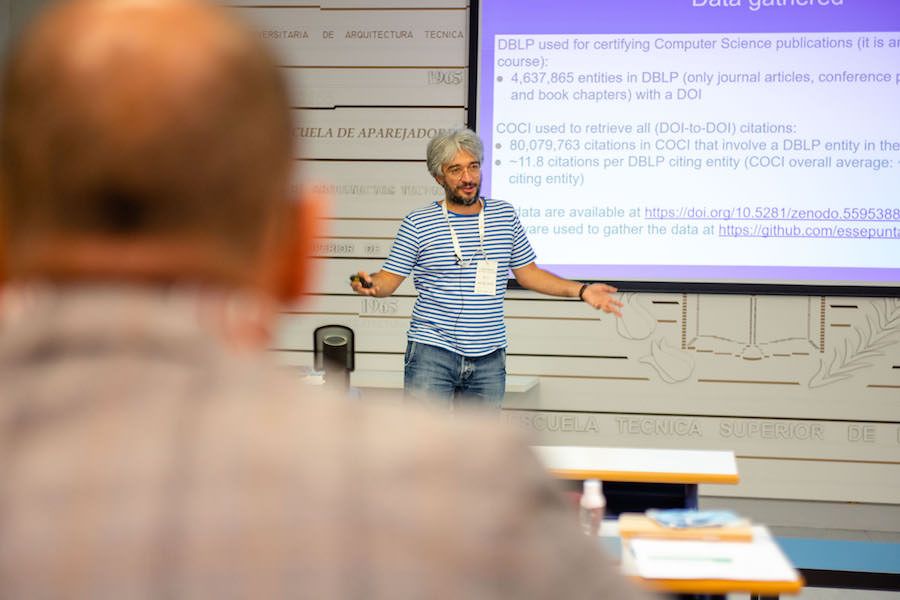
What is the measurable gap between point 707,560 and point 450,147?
2216 mm

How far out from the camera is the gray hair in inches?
161

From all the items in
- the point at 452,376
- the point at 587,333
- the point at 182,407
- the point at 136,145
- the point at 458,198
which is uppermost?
the point at 458,198

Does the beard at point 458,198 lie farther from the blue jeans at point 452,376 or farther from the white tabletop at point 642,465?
the white tabletop at point 642,465

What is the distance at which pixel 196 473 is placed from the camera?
0.51m

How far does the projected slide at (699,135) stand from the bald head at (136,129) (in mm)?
4909

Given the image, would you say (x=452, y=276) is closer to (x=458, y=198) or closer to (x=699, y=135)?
(x=458, y=198)

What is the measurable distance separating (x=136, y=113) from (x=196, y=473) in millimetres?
175

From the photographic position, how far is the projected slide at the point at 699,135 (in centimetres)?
527

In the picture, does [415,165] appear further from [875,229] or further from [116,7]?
[116,7]

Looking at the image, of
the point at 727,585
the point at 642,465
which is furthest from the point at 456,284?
the point at 727,585

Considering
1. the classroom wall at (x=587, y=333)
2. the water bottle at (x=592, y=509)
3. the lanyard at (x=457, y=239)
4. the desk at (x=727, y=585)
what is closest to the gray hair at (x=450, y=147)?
the lanyard at (x=457, y=239)

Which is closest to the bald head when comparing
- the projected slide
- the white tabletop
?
the white tabletop

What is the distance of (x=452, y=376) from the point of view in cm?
418

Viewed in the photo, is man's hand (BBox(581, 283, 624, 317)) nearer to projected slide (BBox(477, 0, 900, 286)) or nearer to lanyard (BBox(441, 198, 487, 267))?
lanyard (BBox(441, 198, 487, 267))
